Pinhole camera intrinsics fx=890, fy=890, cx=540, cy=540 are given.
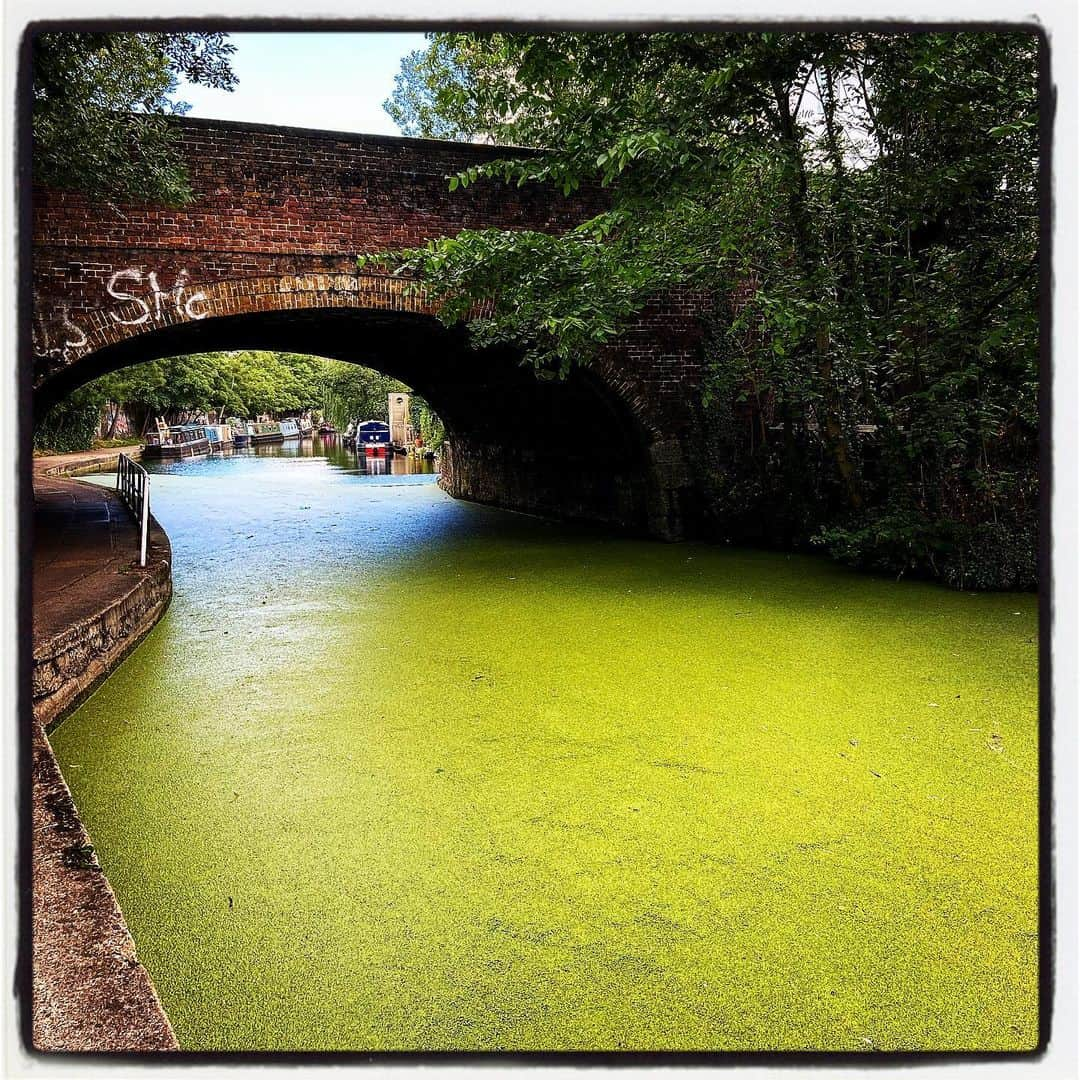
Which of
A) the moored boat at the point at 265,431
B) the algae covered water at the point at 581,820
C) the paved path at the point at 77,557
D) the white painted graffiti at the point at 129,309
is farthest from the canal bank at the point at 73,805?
the moored boat at the point at 265,431

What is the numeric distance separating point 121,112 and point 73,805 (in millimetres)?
4404

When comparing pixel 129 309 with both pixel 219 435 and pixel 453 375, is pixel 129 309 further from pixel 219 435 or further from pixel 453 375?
pixel 219 435

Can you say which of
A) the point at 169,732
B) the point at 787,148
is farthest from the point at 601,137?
the point at 169,732

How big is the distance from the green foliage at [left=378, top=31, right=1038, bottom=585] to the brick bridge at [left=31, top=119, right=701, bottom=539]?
51 centimetres

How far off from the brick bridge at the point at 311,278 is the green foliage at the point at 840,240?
507 mm

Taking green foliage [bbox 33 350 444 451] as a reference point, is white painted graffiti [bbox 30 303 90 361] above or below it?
below

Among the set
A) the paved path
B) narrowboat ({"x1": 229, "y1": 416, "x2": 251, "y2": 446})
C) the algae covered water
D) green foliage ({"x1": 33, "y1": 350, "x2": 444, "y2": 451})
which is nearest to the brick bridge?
the paved path

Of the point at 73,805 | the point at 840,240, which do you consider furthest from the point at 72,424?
the point at 73,805

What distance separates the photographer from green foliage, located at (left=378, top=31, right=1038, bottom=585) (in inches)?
178

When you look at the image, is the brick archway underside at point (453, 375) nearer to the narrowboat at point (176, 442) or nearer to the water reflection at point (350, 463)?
the water reflection at point (350, 463)

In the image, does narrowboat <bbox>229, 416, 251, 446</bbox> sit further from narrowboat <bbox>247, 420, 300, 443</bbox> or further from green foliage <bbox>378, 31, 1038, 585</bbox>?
green foliage <bbox>378, 31, 1038, 585</bbox>

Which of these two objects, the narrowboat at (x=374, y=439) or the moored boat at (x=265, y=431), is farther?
the moored boat at (x=265, y=431)

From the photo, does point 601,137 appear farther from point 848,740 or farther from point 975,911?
point 975,911

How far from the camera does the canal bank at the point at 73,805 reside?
143 centimetres
